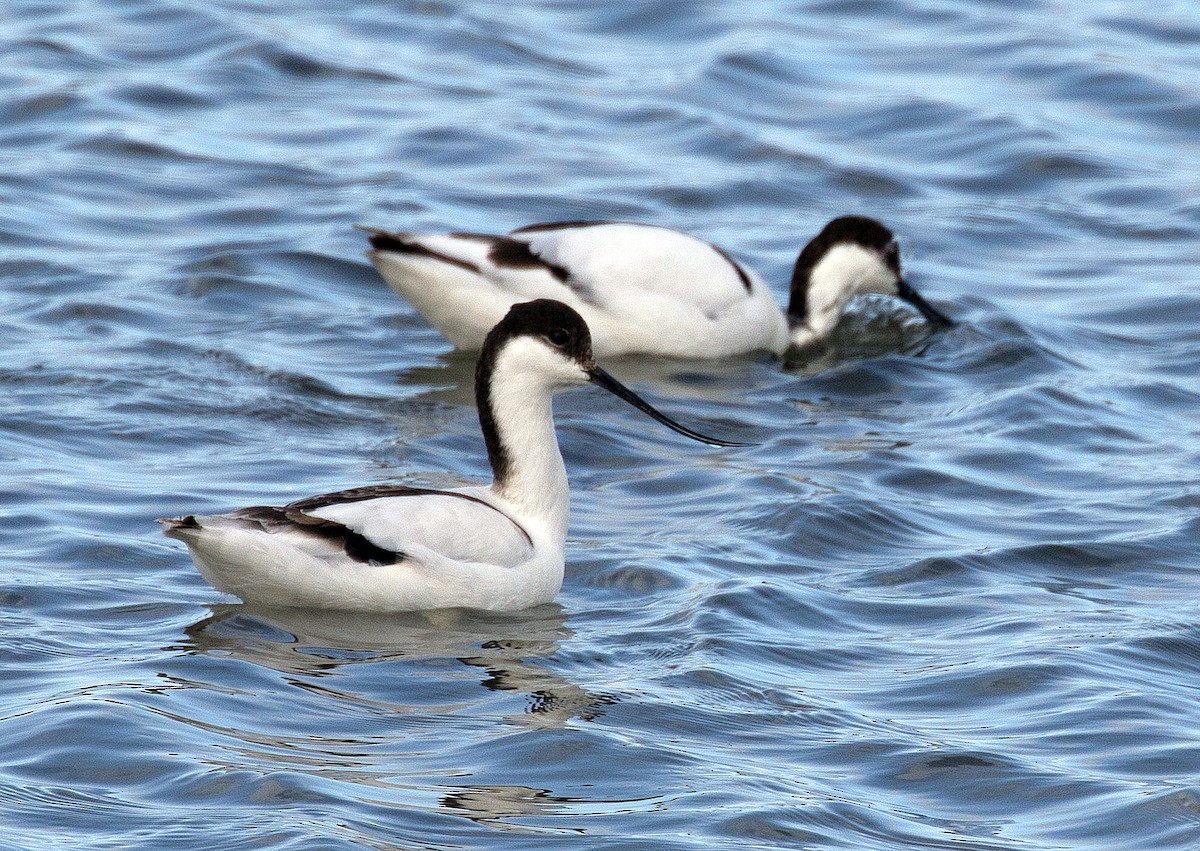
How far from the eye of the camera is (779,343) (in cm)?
1125

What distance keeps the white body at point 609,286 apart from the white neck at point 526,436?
285 centimetres

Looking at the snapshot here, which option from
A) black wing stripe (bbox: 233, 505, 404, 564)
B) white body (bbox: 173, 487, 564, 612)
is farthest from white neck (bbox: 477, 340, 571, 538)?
black wing stripe (bbox: 233, 505, 404, 564)

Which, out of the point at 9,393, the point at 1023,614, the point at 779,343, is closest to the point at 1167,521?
the point at 1023,614

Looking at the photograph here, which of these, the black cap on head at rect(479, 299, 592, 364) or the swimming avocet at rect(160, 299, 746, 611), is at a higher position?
the black cap on head at rect(479, 299, 592, 364)

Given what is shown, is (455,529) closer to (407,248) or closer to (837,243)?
(407,248)

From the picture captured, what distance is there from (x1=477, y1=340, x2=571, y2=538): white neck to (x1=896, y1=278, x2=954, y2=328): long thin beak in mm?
4295

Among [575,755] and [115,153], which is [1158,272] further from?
[575,755]

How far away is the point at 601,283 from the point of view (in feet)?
34.3

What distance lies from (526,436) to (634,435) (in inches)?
82.3

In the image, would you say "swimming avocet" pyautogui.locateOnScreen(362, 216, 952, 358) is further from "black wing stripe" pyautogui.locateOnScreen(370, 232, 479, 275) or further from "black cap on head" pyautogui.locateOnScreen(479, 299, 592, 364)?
"black cap on head" pyautogui.locateOnScreen(479, 299, 592, 364)

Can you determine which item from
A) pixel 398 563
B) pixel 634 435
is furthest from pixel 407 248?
pixel 398 563

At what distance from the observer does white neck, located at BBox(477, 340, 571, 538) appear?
7344 millimetres

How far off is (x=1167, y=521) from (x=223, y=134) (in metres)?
7.69

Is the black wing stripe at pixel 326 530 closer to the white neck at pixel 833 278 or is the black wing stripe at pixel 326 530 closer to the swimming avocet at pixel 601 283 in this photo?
the swimming avocet at pixel 601 283
